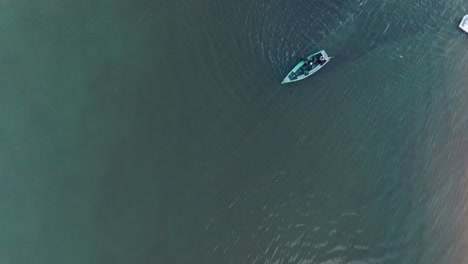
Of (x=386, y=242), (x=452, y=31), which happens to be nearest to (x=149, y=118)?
(x=386, y=242)

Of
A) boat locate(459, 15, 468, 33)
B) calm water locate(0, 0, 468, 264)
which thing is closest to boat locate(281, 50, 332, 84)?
calm water locate(0, 0, 468, 264)

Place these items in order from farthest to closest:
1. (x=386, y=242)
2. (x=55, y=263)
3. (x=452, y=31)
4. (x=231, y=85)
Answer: (x=452, y=31), (x=231, y=85), (x=386, y=242), (x=55, y=263)

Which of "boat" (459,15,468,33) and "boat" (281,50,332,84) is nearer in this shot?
"boat" (281,50,332,84)

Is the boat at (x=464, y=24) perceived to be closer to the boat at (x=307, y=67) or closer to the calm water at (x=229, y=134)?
the calm water at (x=229, y=134)

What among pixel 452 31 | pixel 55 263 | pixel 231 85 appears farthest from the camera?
pixel 452 31

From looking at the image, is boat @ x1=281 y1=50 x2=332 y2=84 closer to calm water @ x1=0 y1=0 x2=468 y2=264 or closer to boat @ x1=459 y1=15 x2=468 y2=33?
calm water @ x1=0 y1=0 x2=468 y2=264

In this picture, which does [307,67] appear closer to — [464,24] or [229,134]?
[229,134]

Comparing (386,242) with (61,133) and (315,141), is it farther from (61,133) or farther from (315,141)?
(61,133)
